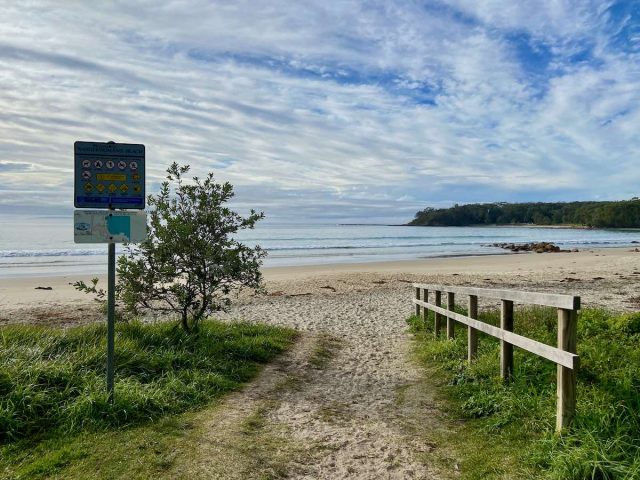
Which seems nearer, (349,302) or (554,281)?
(349,302)

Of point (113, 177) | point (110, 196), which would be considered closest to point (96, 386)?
point (110, 196)

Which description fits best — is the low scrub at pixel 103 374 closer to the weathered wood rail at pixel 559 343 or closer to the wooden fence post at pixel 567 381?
the weathered wood rail at pixel 559 343

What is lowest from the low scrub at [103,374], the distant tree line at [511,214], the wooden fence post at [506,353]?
the low scrub at [103,374]

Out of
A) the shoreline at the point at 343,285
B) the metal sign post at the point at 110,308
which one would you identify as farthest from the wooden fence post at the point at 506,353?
the shoreline at the point at 343,285

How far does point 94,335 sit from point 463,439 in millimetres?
5243

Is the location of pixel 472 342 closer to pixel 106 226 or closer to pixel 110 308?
pixel 110 308

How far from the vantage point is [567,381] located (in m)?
4.09

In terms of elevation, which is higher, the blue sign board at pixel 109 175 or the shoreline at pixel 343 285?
the blue sign board at pixel 109 175

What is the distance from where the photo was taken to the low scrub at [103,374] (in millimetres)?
4773

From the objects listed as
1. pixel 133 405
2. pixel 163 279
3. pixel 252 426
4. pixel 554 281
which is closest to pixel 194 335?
pixel 163 279

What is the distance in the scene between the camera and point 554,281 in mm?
19734

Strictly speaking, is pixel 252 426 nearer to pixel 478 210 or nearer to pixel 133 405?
pixel 133 405

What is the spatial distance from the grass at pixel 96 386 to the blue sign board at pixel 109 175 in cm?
196

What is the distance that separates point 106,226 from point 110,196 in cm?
32
